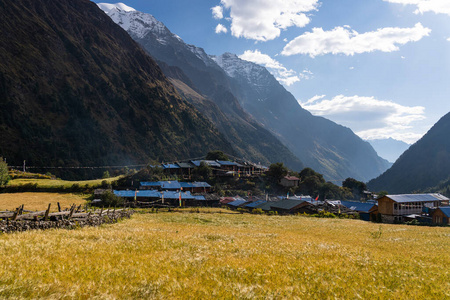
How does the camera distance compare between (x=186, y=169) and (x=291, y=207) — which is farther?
(x=186, y=169)

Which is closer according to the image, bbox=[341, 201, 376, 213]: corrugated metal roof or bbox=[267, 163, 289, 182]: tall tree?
bbox=[341, 201, 376, 213]: corrugated metal roof

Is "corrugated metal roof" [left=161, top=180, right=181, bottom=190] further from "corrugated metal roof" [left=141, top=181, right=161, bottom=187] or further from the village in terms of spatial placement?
"corrugated metal roof" [left=141, top=181, right=161, bottom=187]

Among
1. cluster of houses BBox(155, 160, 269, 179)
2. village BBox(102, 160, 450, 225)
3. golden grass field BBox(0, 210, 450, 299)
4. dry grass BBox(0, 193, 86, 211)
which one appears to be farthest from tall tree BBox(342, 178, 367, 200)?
golden grass field BBox(0, 210, 450, 299)

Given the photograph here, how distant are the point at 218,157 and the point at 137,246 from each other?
427ft

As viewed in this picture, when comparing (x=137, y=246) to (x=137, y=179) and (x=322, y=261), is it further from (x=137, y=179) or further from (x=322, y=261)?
(x=137, y=179)

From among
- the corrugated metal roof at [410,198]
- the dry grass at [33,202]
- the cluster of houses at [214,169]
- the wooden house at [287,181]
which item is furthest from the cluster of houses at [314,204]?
the wooden house at [287,181]

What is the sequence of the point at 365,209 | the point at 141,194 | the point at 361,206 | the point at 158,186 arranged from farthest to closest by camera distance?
the point at 361,206
the point at 158,186
the point at 365,209
the point at 141,194

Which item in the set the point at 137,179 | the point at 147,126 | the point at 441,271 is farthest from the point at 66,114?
the point at 441,271

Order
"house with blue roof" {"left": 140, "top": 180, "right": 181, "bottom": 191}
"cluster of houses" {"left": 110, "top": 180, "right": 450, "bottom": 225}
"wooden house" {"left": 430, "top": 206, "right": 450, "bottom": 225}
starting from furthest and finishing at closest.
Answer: "house with blue roof" {"left": 140, "top": 180, "right": 181, "bottom": 191}
"cluster of houses" {"left": 110, "top": 180, "right": 450, "bottom": 225}
"wooden house" {"left": 430, "top": 206, "right": 450, "bottom": 225}

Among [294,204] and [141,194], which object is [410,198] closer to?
[294,204]

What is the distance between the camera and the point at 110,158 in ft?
503

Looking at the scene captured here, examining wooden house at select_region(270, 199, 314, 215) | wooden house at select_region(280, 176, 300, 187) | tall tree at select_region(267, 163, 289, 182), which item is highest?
tall tree at select_region(267, 163, 289, 182)

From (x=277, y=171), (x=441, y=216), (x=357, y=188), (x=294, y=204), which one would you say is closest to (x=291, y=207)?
(x=294, y=204)

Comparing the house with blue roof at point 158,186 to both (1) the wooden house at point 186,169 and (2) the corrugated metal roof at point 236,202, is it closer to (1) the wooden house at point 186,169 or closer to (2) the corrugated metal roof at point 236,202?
(2) the corrugated metal roof at point 236,202
